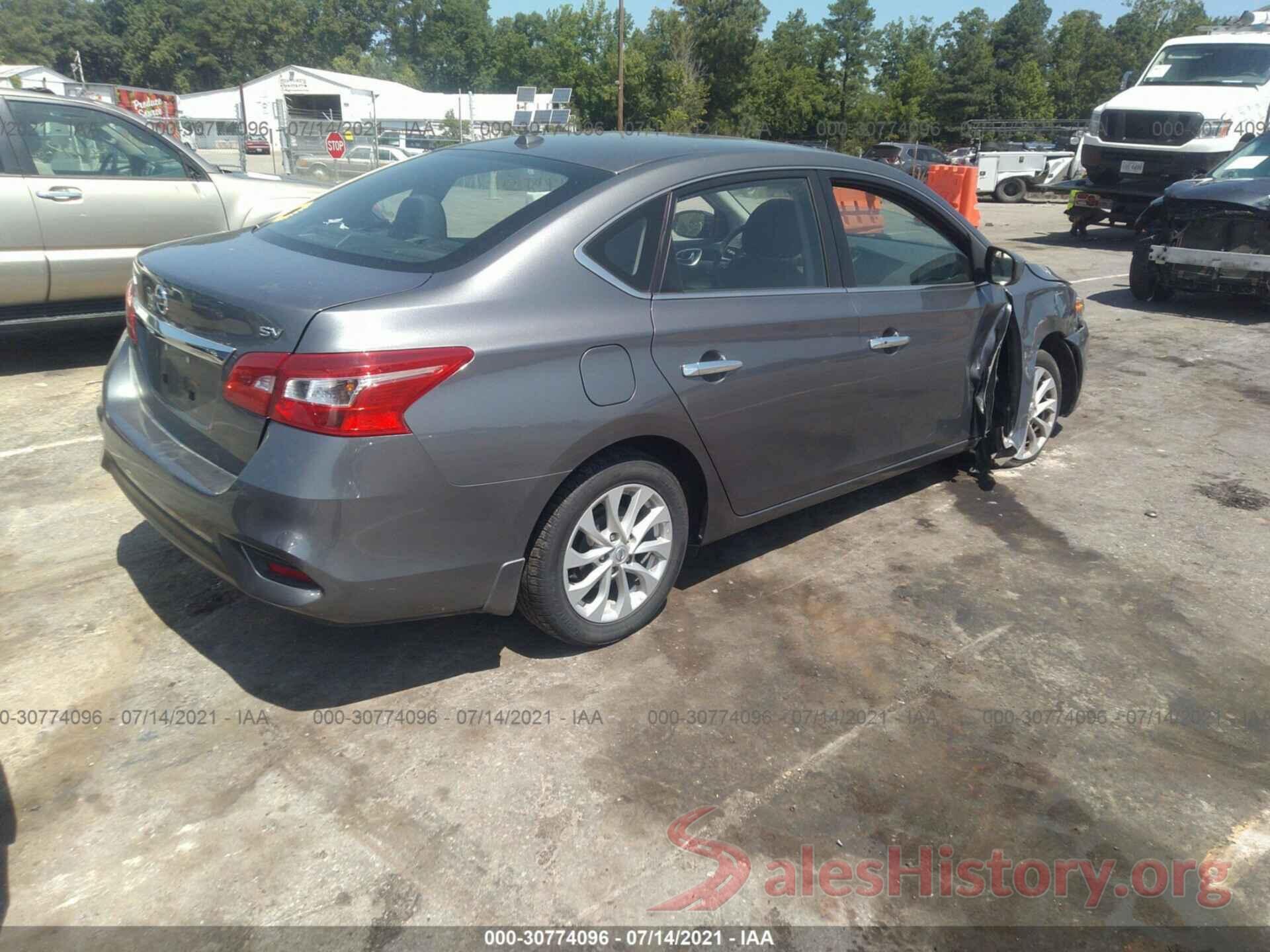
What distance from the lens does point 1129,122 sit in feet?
50.4

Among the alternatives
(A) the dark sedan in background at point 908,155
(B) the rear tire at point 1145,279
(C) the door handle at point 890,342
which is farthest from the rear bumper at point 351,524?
(A) the dark sedan in background at point 908,155

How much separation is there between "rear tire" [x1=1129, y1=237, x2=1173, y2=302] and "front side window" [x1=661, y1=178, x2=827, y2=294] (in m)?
7.64

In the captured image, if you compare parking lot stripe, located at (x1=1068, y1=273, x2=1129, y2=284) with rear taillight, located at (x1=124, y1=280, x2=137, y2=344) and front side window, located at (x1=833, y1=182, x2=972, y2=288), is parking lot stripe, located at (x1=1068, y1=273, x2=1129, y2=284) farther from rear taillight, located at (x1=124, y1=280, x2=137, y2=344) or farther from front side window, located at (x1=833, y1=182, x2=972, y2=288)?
rear taillight, located at (x1=124, y1=280, x2=137, y2=344)

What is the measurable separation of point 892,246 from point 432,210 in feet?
6.71

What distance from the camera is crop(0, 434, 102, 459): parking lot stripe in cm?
519

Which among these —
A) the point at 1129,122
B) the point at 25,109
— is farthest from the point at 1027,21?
the point at 25,109

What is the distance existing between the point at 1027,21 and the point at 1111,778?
79.1 metres

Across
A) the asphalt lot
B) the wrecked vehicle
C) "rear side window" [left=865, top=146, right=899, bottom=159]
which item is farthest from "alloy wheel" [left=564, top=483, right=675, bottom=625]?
"rear side window" [left=865, top=146, right=899, bottom=159]

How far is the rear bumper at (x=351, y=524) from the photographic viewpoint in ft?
8.98

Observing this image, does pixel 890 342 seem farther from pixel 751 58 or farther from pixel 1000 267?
pixel 751 58

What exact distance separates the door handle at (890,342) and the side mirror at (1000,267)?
2.69 ft

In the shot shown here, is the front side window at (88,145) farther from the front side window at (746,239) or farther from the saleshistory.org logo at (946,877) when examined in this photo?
the saleshistory.org logo at (946,877)

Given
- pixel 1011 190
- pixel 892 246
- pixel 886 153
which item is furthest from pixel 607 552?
pixel 886 153

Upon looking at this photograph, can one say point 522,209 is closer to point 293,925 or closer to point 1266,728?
point 293,925
